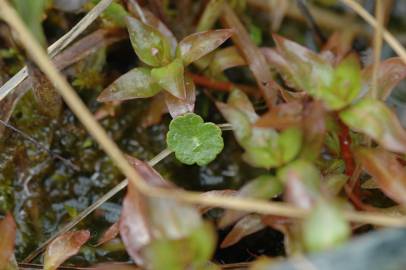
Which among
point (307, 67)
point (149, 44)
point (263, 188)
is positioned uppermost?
point (149, 44)

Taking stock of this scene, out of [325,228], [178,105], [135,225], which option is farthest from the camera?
[178,105]

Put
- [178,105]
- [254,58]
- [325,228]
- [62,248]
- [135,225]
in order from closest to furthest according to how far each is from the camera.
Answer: [325,228], [135,225], [62,248], [178,105], [254,58]

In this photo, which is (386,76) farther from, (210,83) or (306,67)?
(210,83)

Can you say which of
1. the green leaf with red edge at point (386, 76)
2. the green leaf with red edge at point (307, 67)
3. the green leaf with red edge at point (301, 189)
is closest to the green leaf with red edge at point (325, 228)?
the green leaf with red edge at point (301, 189)

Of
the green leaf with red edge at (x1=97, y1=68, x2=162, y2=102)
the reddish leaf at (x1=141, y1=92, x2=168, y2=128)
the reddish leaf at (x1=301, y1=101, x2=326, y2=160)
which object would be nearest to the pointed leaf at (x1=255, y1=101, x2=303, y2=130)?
the reddish leaf at (x1=301, y1=101, x2=326, y2=160)

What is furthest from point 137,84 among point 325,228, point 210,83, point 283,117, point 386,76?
point 325,228

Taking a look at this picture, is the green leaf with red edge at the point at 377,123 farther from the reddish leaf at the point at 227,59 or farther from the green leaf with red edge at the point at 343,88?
the reddish leaf at the point at 227,59

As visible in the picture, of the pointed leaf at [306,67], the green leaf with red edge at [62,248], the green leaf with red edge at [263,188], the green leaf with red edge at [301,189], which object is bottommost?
the green leaf with red edge at [263,188]
